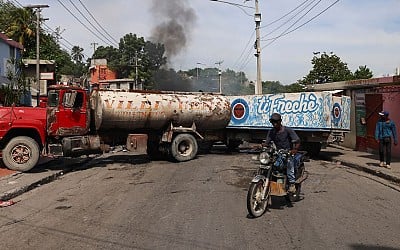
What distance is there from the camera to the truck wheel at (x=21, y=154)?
1292 centimetres

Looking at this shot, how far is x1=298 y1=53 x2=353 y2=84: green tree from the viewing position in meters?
39.9

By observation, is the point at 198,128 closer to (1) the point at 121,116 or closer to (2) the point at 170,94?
(2) the point at 170,94

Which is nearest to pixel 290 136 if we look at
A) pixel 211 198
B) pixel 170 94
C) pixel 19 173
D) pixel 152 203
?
pixel 211 198

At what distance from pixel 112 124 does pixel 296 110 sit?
22.2ft

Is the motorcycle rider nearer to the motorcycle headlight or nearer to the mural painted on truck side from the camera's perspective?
the motorcycle headlight

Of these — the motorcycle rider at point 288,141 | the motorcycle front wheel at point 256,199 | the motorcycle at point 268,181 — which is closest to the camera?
the motorcycle front wheel at point 256,199

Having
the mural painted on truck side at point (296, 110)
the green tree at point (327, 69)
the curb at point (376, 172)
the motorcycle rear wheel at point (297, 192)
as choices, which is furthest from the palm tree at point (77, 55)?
the motorcycle rear wheel at point (297, 192)

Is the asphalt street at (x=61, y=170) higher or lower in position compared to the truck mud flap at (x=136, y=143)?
lower

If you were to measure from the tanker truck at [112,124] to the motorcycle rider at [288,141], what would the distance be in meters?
7.69

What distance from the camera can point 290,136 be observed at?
324 inches

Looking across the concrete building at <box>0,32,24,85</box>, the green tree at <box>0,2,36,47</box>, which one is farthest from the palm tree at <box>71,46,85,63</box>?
the concrete building at <box>0,32,24,85</box>

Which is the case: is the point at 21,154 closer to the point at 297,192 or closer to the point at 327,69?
the point at 297,192

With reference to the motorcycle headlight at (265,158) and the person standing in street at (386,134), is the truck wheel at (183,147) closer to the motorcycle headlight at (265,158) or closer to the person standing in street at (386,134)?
the person standing in street at (386,134)

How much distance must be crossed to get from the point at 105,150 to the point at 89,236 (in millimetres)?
9035
